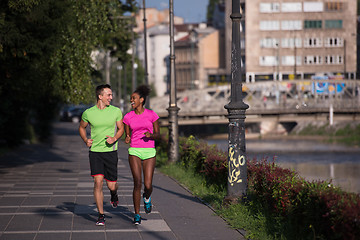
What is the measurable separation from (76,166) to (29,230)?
14.9 metres

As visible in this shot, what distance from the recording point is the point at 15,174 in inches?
862

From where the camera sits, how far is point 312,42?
391 ft

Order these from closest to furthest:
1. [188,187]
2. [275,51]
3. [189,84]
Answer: [188,187] < [275,51] < [189,84]

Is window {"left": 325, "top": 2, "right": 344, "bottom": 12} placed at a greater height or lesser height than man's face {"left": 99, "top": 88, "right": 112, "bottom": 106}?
greater

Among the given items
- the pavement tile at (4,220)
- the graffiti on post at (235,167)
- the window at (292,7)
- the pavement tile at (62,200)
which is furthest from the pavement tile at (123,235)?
the window at (292,7)

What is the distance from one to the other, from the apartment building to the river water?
35.5m

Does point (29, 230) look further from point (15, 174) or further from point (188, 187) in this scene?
point (15, 174)

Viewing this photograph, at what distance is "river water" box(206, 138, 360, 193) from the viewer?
4559 cm

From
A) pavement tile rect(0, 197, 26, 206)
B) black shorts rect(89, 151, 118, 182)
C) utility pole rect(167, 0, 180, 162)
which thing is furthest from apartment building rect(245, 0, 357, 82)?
black shorts rect(89, 151, 118, 182)

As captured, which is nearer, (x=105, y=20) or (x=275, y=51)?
(x=105, y=20)

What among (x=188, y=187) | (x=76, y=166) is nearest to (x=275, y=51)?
(x=76, y=166)

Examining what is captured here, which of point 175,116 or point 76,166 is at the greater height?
point 175,116

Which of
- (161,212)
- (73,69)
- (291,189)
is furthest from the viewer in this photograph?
(73,69)

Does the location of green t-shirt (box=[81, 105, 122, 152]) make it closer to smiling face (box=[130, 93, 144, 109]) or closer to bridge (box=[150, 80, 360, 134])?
smiling face (box=[130, 93, 144, 109])
